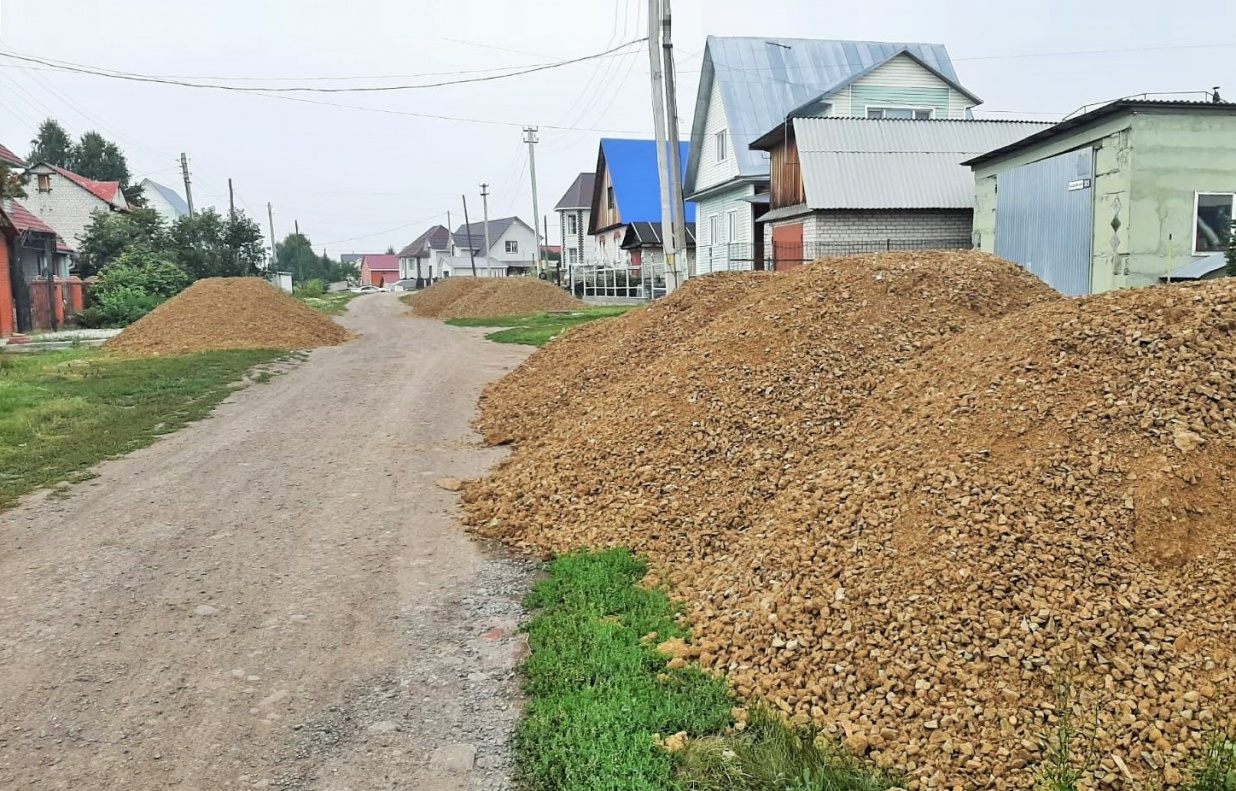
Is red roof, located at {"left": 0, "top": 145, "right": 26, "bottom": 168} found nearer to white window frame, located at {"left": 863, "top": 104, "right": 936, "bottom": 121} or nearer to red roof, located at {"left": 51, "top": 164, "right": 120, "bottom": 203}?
red roof, located at {"left": 51, "top": 164, "right": 120, "bottom": 203}

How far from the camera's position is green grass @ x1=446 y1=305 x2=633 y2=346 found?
21953 millimetres

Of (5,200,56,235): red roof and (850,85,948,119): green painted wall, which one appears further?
(5,200,56,235): red roof

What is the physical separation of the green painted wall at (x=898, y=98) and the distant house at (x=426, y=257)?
61.4m

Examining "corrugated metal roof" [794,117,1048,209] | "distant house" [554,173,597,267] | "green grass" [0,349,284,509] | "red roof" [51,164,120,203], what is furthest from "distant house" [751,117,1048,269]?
"red roof" [51,164,120,203]

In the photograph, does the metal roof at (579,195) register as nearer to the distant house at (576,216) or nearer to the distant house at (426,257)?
the distant house at (576,216)

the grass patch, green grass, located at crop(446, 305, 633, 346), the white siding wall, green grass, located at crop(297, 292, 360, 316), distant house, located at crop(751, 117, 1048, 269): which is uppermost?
the white siding wall

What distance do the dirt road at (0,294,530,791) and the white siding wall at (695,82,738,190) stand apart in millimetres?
21172

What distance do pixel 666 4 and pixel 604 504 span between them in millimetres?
14975

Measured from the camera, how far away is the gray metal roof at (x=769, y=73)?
27609 millimetres

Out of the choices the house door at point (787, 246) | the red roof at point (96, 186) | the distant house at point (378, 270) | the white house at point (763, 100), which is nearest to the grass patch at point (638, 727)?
the house door at point (787, 246)

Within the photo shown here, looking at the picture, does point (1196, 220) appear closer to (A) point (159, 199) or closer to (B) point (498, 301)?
(B) point (498, 301)

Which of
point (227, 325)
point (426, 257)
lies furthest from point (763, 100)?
point (426, 257)

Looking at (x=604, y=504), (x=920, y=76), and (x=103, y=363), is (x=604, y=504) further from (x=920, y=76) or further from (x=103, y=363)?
(x=920, y=76)

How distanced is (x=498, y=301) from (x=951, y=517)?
3209 cm
